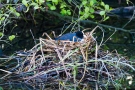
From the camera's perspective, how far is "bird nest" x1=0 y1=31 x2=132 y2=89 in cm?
583

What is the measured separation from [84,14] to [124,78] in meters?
1.40

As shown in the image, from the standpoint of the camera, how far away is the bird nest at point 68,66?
5828 mm

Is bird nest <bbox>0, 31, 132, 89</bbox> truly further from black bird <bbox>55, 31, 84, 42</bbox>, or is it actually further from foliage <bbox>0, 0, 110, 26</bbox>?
foliage <bbox>0, 0, 110, 26</bbox>

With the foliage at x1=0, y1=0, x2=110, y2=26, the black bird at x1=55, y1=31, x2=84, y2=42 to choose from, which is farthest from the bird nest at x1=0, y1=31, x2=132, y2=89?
the foliage at x1=0, y1=0, x2=110, y2=26

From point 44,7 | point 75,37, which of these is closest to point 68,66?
point 75,37

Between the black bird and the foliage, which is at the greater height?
the foliage

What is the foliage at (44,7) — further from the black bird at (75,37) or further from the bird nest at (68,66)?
the bird nest at (68,66)

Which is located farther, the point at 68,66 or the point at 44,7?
the point at 44,7

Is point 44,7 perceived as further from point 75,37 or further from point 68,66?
point 68,66

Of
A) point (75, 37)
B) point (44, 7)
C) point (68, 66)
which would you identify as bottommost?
point (68, 66)

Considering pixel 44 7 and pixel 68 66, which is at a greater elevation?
pixel 44 7

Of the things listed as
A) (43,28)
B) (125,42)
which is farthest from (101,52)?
(43,28)

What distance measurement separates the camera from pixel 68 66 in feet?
19.5

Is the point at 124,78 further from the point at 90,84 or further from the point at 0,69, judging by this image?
the point at 0,69
